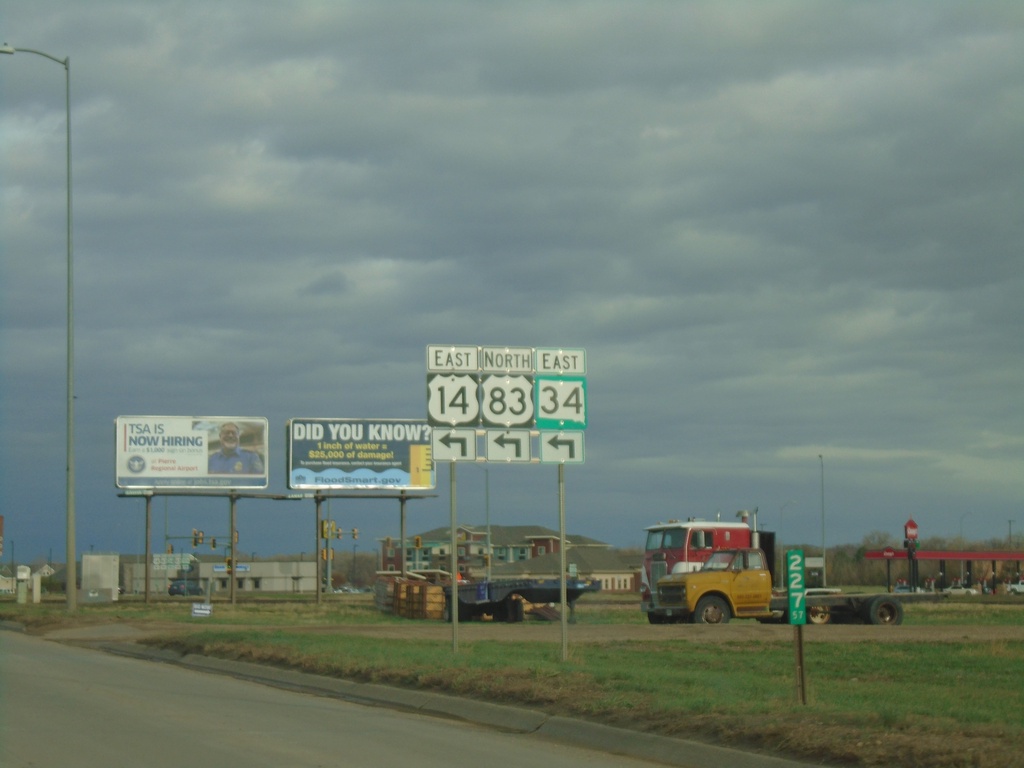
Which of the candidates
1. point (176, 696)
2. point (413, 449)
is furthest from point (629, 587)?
point (176, 696)

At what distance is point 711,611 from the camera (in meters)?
30.6

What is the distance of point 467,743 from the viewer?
11867 mm

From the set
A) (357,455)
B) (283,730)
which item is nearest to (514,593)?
(357,455)

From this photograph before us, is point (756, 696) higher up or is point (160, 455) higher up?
point (160, 455)

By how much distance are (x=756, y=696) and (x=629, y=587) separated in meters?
98.6

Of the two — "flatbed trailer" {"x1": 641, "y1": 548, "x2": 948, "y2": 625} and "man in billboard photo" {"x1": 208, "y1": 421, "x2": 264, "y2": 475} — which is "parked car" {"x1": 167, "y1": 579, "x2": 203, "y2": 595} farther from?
"flatbed trailer" {"x1": 641, "y1": 548, "x2": 948, "y2": 625}

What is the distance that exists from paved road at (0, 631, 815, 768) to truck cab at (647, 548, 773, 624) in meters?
14.6

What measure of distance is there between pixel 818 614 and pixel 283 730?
932 inches

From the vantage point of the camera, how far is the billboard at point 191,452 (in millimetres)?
50688

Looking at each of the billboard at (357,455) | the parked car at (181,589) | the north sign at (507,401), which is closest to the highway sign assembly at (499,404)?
the north sign at (507,401)

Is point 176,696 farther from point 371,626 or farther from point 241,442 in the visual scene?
point 241,442

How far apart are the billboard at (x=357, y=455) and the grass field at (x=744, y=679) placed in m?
22.7

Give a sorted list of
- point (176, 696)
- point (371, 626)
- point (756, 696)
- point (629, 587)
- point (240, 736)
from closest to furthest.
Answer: point (240, 736) < point (756, 696) < point (176, 696) < point (371, 626) < point (629, 587)

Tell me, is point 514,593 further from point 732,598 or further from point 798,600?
point 798,600
